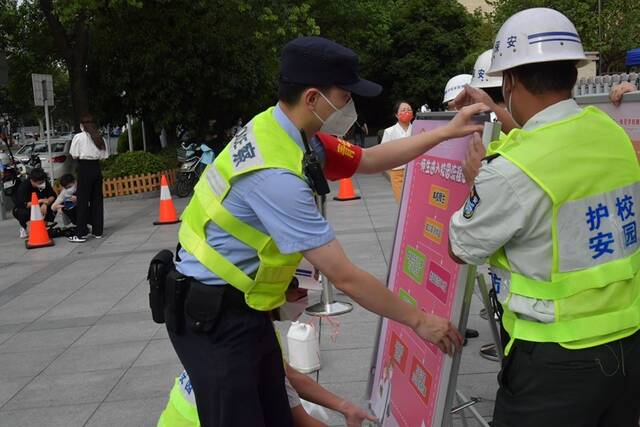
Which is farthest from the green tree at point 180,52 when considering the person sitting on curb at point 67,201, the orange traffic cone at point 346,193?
the person sitting on curb at point 67,201

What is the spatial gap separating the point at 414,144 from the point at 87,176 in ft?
27.0

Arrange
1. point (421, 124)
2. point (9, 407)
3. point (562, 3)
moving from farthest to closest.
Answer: point (562, 3), point (9, 407), point (421, 124)

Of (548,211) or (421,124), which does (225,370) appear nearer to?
(548,211)

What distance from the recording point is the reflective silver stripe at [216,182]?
2.04m

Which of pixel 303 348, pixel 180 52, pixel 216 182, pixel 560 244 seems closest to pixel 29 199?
pixel 303 348

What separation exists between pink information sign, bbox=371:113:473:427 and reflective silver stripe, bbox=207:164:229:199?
0.85m

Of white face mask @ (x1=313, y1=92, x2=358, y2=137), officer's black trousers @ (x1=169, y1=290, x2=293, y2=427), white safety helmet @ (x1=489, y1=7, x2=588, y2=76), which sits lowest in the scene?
officer's black trousers @ (x1=169, y1=290, x2=293, y2=427)

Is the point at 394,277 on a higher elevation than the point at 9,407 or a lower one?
higher

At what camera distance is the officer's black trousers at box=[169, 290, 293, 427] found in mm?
2115

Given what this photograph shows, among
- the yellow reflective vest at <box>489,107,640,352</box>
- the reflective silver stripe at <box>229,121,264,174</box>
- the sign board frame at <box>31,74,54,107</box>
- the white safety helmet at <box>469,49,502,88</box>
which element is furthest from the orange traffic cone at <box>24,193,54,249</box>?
the yellow reflective vest at <box>489,107,640,352</box>

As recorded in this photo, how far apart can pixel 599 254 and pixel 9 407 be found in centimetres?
391

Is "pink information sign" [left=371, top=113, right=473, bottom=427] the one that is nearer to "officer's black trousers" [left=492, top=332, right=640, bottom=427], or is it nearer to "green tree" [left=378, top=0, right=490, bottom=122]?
"officer's black trousers" [left=492, top=332, right=640, bottom=427]

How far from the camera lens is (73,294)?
7.19 metres

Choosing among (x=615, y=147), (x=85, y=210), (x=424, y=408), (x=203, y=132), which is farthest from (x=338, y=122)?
(x=203, y=132)
